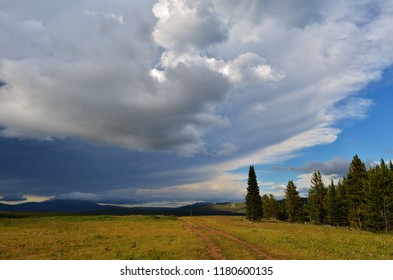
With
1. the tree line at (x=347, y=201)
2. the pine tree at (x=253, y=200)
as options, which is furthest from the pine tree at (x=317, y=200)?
the pine tree at (x=253, y=200)

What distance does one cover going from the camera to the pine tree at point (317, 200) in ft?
292

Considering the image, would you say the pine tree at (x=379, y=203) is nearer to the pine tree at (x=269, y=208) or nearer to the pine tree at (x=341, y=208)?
the pine tree at (x=341, y=208)

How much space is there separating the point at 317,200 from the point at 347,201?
2232 centimetres

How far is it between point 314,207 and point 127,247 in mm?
77477

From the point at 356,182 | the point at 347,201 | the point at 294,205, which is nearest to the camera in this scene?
the point at 356,182

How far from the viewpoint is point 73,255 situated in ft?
74.7

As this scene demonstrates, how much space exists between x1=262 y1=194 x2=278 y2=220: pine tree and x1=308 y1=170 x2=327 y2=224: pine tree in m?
22.6

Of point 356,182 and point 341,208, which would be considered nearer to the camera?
point 356,182

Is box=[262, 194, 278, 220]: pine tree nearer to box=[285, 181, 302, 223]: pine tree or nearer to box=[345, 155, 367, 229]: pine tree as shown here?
box=[285, 181, 302, 223]: pine tree

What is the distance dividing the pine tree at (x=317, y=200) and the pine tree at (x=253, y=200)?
1826 cm

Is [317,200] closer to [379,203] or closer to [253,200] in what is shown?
[253,200]

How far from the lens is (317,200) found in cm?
9031

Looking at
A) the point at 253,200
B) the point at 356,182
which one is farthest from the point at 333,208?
the point at 356,182
